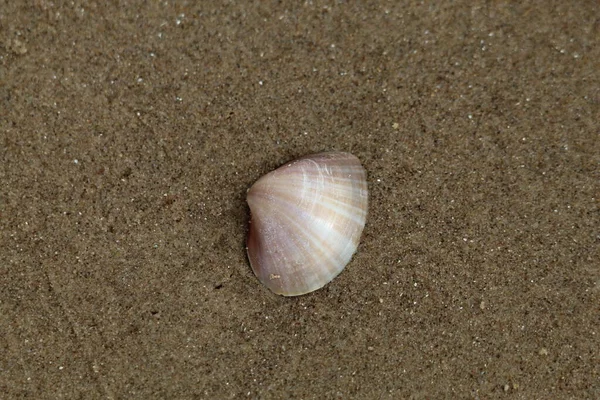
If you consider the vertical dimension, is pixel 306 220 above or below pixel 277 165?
below

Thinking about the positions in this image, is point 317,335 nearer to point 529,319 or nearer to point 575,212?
point 529,319

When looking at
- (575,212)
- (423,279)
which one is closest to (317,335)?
(423,279)

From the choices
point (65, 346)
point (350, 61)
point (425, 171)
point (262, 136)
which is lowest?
point (65, 346)
